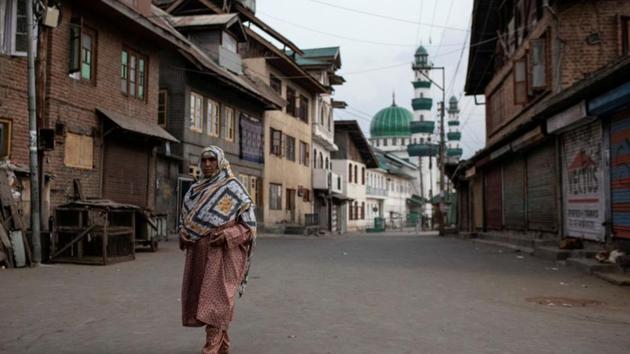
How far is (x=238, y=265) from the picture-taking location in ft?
17.3

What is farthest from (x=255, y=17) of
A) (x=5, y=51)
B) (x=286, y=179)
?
(x=5, y=51)

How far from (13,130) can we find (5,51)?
167 cm

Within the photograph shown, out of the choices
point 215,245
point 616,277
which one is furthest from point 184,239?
point 616,277

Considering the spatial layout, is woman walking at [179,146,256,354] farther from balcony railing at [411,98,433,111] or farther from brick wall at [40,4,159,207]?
balcony railing at [411,98,433,111]

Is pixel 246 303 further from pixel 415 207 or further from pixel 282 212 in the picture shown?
pixel 415 207

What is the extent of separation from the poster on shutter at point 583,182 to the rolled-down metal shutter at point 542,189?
0.89m

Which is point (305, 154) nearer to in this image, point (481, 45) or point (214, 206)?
point (481, 45)

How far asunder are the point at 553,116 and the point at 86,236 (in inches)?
421

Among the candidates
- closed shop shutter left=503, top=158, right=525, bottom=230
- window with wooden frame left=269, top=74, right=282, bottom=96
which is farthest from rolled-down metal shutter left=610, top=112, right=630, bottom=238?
window with wooden frame left=269, top=74, right=282, bottom=96

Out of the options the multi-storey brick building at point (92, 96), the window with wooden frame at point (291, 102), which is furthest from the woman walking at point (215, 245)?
the window with wooden frame at point (291, 102)

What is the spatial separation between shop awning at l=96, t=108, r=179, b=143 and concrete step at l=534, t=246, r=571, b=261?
10.6 m

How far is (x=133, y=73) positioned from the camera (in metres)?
18.6

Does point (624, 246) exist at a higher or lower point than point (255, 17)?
lower

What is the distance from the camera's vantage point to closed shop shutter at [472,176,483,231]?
91.0 feet
